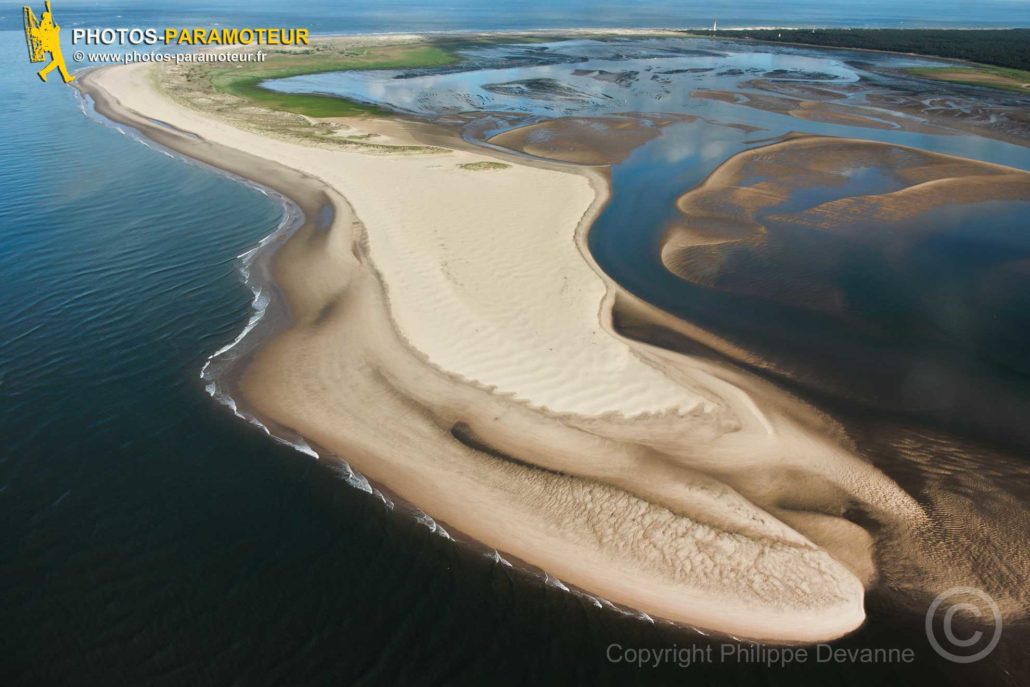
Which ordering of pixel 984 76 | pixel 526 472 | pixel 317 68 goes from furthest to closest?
pixel 984 76 → pixel 317 68 → pixel 526 472

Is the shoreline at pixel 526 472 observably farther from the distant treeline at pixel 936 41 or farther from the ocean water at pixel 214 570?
the distant treeline at pixel 936 41

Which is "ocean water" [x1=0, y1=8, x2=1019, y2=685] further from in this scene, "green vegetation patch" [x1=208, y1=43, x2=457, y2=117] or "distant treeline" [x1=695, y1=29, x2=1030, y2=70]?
"distant treeline" [x1=695, y1=29, x2=1030, y2=70]

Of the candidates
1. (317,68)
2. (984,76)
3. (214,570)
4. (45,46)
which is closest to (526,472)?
(214,570)

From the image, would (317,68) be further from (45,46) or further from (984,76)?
(984,76)

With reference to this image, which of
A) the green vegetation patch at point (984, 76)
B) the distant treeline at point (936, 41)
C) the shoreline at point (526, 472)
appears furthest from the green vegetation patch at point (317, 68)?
the distant treeline at point (936, 41)

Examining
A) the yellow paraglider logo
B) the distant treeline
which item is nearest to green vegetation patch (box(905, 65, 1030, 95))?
the distant treeline

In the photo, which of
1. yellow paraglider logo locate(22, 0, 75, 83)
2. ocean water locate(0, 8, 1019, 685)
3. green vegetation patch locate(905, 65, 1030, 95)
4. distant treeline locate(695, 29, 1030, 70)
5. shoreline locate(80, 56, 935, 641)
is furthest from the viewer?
distant treeline locate(695, 29, 1030, 70)
